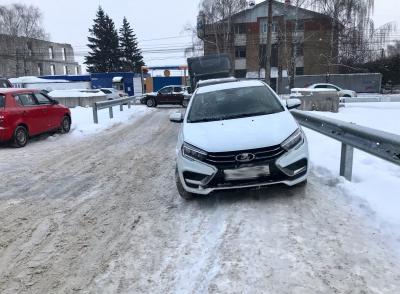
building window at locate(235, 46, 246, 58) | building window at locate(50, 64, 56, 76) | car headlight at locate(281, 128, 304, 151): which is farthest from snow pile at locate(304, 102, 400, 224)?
building window at locate(50, 64, 56, 76)

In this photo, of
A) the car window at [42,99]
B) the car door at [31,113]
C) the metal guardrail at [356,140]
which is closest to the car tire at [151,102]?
the car window at [42,99]

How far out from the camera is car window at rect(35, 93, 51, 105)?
37.8 ft

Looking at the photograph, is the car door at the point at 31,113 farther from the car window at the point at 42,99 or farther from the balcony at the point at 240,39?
the balcony at the point at 240,39

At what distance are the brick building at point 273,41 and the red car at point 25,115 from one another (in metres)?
37.7

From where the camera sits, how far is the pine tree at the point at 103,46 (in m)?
63.6

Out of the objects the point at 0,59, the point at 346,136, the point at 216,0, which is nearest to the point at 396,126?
the point at 346,136

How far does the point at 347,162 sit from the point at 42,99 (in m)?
9.43

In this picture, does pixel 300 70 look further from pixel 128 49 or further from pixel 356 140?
pixel 356 140

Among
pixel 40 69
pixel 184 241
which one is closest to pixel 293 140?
pixel 184 241

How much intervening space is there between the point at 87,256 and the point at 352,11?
4710 centimetres

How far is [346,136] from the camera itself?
5.74 m

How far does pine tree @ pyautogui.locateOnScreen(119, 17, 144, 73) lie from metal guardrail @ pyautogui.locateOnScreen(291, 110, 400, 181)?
2458 inches

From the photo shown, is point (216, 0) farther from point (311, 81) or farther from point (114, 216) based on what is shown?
point (114, 216)

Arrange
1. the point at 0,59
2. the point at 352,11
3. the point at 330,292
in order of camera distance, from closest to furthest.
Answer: the point at 330,292, the point at 352,11, the point at 0,59
